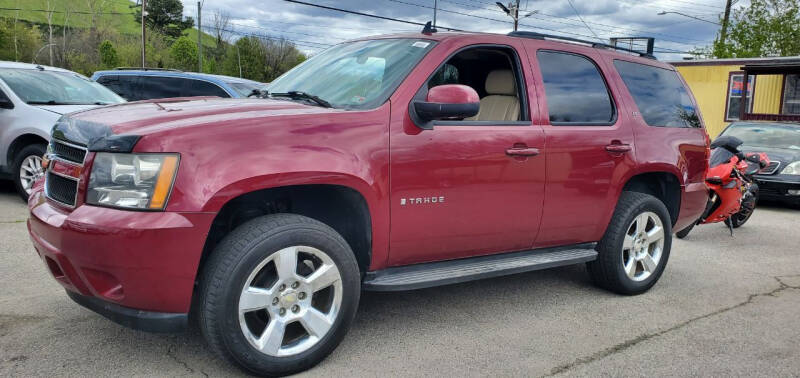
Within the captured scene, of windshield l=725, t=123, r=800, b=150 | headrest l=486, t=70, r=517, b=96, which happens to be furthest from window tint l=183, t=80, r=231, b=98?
windshield l=725, t=123, r=800, b=150

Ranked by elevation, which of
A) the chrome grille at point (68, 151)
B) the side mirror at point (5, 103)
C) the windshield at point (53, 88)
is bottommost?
the chrome grille at point (68, 151)

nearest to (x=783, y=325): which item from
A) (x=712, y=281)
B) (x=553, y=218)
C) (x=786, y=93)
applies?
(x=712, y=281)

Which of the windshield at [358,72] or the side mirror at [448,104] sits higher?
the windshield at [358,72]

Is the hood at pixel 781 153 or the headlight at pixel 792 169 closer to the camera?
the headlight at pixel 792 169

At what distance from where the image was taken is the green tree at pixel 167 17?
9181 centimetres

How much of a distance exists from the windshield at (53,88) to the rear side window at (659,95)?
6.88 m

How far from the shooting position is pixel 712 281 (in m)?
5.39

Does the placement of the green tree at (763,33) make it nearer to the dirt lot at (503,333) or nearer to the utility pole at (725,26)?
the utility pole at (725,26)

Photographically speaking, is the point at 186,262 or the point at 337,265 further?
the point at 337,265

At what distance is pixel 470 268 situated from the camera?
3.80 m

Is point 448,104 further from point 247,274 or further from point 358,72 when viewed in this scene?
point 247,274

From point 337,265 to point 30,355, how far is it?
5.52 ft

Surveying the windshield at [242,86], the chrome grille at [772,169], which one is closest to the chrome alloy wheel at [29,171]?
the windshield at [242,86]

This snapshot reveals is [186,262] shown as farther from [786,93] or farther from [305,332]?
[786,93]
